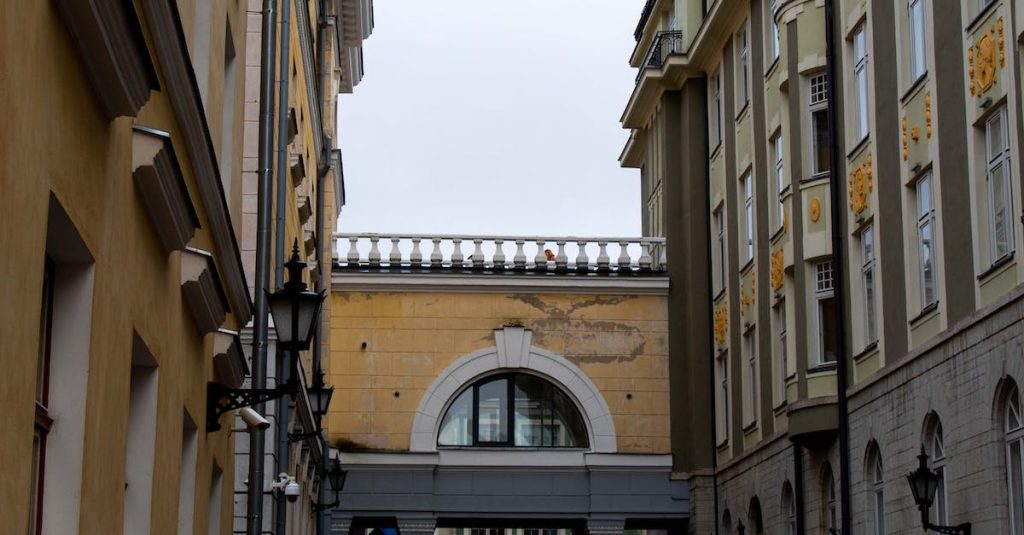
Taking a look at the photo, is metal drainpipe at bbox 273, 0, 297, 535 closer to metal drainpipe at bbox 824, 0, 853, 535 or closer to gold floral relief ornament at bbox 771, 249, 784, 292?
metal drainpipe at bbox 824, 0, 853, 535

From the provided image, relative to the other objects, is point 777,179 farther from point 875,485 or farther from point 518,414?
point 518,414

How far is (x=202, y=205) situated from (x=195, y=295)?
2.03ft

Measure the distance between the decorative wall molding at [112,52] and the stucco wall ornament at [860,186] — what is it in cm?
1777

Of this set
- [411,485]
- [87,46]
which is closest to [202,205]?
[87,46]

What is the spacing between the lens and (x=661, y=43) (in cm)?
3722

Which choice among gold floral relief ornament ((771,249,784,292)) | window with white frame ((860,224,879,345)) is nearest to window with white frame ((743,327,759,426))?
gold floral relief ornament ((771,249,784,292))

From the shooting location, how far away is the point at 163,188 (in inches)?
320

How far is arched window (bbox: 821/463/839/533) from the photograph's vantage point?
1029 inches

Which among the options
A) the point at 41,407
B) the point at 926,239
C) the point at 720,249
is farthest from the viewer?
the point at 720,249

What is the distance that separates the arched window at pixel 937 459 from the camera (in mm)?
20422

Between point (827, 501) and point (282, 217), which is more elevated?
point (282, 217)

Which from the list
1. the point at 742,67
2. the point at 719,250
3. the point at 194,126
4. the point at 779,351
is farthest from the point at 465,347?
the point at 194,126

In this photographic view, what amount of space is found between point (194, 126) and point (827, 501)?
18814 mm

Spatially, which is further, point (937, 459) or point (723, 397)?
point (723, 397)
